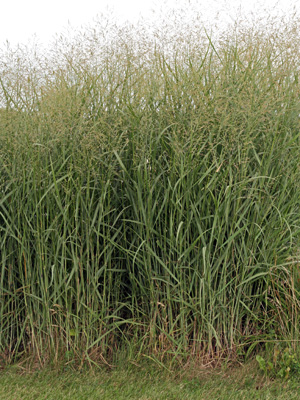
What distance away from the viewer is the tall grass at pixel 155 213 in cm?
259

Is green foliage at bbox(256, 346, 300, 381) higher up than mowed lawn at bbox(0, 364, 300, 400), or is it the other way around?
green foliage at bbox(256, 346, 300, 381)

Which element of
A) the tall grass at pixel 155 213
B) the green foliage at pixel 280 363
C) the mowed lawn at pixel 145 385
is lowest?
the mowed lawn at pixel 145 385

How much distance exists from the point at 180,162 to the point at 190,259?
57 centimetres

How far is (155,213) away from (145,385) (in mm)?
959

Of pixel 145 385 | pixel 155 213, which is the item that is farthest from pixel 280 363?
pixel 155 213

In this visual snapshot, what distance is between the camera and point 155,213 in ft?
8.88

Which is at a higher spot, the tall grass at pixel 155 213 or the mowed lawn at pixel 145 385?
the tall grass at pixel 155 213

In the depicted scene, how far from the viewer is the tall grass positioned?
2.59 metres

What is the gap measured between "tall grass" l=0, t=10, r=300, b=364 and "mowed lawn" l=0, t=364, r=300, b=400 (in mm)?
107

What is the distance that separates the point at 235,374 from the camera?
2.62 metres

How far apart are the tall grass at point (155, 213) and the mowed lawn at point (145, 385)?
0.35ft

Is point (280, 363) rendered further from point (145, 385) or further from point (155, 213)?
point (155, 213)

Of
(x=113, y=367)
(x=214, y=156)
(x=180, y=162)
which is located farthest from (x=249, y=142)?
(x=113, y=367)

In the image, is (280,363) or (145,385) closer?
(145,385)
